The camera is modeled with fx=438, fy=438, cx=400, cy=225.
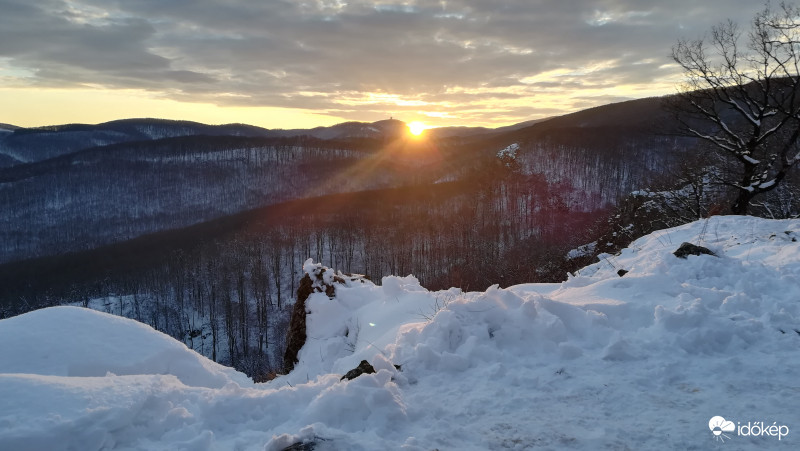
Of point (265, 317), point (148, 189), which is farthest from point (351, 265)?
point (148, 189)

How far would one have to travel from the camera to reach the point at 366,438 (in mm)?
3881

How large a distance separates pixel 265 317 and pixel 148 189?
13682cm

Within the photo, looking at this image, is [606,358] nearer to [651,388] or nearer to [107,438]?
[651,388]

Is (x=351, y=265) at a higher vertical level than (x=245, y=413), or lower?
lower

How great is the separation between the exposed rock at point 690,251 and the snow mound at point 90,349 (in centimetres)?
820

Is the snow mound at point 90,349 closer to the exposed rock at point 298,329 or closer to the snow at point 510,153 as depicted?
the exposed rock at point 298,329

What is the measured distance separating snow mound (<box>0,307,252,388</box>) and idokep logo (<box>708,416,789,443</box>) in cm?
597

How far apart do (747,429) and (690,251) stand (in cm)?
511

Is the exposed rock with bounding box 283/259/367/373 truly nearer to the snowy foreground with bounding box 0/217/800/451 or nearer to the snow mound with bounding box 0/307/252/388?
A: the snow mound with bounding box 0/307/252/388

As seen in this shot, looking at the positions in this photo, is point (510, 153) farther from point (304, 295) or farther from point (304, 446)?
point (304, 446)

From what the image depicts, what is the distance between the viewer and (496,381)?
16.4ft

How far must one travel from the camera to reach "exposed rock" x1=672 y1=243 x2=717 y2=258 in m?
8.04

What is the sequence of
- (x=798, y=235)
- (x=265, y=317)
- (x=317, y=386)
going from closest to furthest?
(x=317, y=386)
(x=798, y=235)
(x=265, y=317)

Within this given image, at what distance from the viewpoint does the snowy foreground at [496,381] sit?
387 cm
